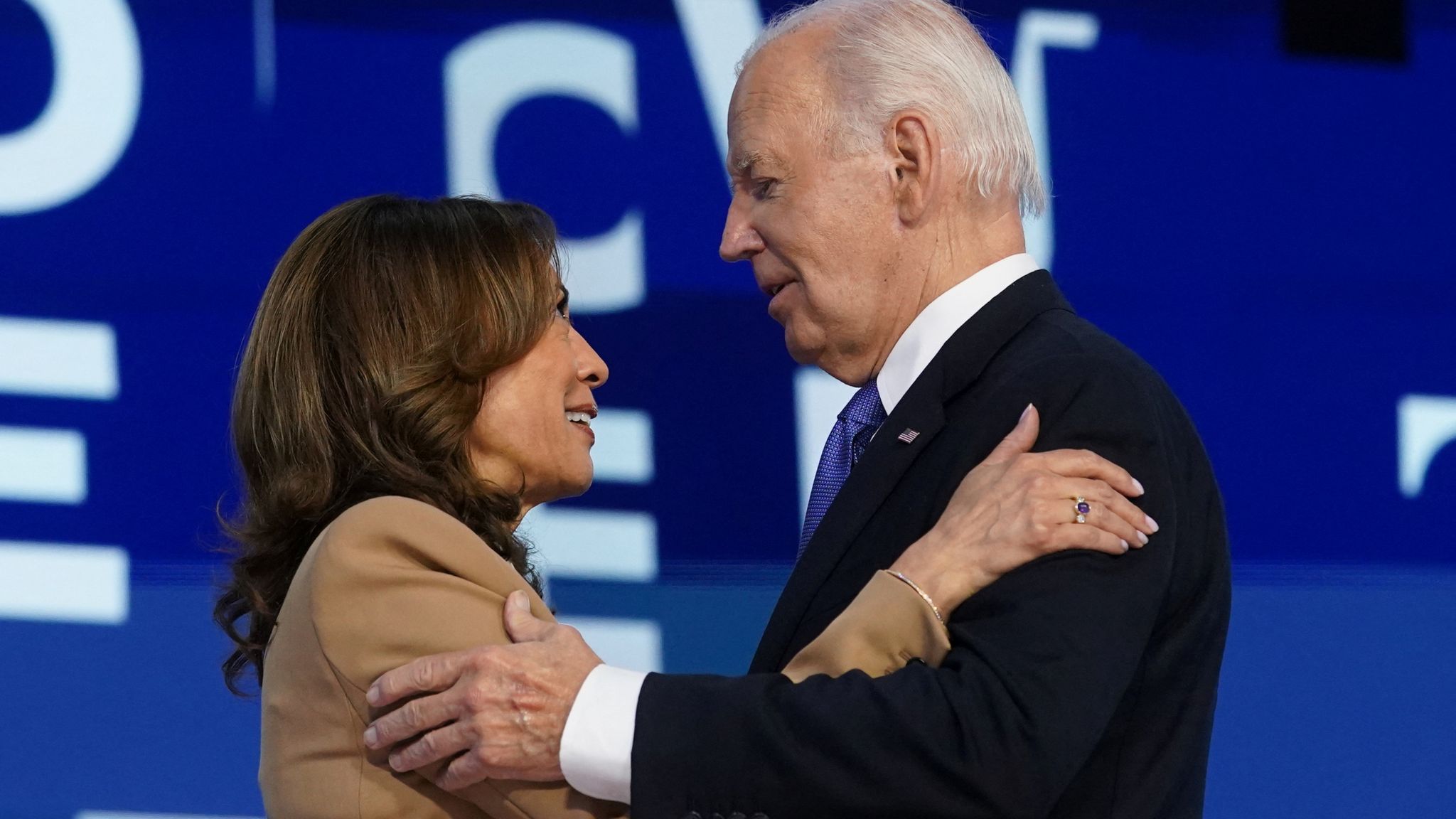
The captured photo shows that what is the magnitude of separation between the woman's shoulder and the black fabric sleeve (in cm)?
25

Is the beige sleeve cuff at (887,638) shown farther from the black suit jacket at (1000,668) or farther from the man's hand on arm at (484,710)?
the man's hand on arm at (484,710)

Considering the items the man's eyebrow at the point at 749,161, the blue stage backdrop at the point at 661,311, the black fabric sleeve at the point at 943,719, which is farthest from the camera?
the blue stage backdrop at the point at 661,311

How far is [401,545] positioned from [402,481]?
0.16 meters

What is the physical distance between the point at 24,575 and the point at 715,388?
4.05 ft

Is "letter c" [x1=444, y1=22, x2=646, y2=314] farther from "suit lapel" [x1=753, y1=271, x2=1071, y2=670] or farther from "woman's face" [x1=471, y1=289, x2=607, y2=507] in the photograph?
"suit lapel" [x1=753, y1=271, x2=1071, y2=670]

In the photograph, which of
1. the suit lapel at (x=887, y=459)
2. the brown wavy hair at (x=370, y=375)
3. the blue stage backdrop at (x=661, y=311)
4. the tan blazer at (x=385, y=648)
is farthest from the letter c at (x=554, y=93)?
the tan blazer at (x=385, y=648)

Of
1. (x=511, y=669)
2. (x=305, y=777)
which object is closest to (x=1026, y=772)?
(x=511, y=669)

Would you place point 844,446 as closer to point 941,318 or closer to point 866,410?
point 866,410

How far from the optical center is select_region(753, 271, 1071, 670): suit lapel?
1664 millimetres

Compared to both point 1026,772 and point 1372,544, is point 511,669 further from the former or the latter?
point 1372,544

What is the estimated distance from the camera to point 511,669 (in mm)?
1475

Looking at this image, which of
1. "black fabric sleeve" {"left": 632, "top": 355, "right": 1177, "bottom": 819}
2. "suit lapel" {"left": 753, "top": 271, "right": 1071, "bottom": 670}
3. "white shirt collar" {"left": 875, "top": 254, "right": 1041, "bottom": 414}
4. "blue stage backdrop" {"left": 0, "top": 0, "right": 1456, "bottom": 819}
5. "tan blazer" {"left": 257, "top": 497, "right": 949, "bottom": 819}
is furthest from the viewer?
"blue stage backdrop" {"left": 0, "top": 0, "right": 1456, "bottom": 819}

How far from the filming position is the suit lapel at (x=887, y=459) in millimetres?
1664

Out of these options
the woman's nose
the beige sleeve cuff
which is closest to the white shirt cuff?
the beige sleeve cuff
